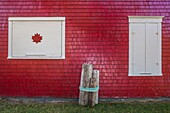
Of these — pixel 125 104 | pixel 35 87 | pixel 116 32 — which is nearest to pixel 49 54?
pixel 35 87

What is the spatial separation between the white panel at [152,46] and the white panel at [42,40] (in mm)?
2611

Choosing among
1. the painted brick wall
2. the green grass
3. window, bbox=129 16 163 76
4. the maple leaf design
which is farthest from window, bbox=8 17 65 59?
window, bbox=129 16 163 76

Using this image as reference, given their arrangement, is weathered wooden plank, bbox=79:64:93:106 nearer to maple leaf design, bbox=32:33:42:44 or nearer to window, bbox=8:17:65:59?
window, bbox=8:17:65:59

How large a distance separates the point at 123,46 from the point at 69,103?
2291mm

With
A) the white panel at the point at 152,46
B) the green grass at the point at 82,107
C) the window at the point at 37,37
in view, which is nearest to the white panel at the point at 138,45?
the white panel at the point at 152,46

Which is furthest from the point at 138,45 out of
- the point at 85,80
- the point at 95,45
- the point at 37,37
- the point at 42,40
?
the point at 37,37

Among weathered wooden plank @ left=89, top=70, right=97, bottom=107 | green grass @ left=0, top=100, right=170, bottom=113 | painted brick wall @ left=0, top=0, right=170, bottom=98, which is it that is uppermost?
painted brick wall @ left=0, top=0, right=170, bottom=98

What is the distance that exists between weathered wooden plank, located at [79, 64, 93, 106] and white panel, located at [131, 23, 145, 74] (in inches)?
57.9

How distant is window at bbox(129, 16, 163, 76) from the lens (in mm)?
7285

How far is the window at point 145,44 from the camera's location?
7.29m

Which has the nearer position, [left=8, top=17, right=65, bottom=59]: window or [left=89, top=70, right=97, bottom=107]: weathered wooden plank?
[left=89, top=70, right=97, bottom=107]: weathered wooden plank

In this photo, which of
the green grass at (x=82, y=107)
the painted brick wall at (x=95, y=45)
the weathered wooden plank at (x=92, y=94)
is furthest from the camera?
the painted brick wall at (x=95, y=45)

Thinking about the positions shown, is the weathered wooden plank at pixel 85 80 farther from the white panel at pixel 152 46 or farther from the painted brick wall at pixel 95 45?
the white panel at pixel 152 46

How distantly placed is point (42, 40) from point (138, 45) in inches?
112
